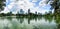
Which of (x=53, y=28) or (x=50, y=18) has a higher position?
(x=50, y=18)

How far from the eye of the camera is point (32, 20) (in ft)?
5.45

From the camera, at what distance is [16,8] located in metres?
1.62

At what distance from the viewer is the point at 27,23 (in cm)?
163

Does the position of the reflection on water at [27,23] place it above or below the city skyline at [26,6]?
below

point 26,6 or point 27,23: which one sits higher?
point 26,6

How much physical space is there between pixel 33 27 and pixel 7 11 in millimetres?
389

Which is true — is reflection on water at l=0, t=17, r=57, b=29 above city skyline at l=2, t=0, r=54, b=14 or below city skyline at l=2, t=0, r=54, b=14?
below

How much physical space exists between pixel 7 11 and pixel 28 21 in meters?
0.30

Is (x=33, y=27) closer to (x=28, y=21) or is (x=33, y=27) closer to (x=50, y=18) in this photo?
(x=28, y=21)

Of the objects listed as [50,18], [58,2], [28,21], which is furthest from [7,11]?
[58,2]

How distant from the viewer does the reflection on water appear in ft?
5.30

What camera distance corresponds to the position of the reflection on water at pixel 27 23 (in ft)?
5.30

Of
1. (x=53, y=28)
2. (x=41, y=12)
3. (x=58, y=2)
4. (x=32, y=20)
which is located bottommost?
(x=53, y=28)

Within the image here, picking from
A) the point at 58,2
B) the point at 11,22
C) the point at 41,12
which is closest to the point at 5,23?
the point at 11,22
